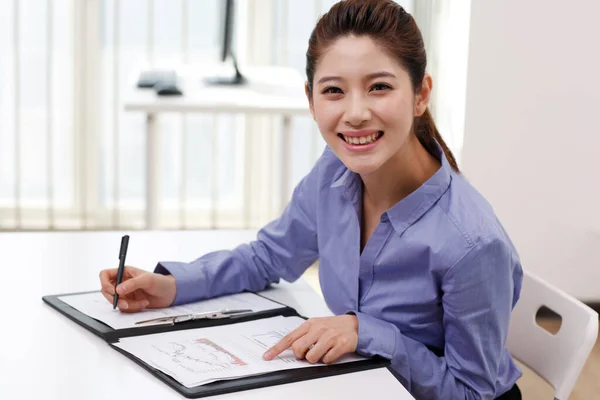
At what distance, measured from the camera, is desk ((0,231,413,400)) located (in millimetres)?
1077

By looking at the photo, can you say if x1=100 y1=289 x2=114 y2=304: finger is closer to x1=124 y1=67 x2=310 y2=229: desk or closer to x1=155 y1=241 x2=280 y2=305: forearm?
x1=155 y1=241 x2=280 y2=305: forearm

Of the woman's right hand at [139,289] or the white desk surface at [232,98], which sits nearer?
the woman's right hand at [139,289]

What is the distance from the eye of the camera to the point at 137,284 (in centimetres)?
138

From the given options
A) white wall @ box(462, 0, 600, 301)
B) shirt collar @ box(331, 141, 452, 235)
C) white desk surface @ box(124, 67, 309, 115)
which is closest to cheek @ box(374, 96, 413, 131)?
shirt collar @ box(331, 141, 452, 235)

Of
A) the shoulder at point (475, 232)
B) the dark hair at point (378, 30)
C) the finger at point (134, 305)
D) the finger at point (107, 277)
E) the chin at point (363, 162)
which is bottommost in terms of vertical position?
the finger at point (134, 305)

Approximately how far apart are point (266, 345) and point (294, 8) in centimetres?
308

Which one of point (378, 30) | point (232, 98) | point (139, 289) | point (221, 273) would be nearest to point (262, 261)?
point (221, 273)

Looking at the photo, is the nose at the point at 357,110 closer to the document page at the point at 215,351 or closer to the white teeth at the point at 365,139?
the white teeth at the point at 365,139

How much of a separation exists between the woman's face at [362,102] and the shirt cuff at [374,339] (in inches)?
9.9

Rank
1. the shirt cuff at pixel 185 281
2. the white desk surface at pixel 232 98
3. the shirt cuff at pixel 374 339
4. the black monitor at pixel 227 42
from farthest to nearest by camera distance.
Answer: the black monitor at pixel 227 42 → the white desk surface at pixel 232 98 → the shirt cuff at pixel 185 281 → the shirt cuff at pixel 374 339

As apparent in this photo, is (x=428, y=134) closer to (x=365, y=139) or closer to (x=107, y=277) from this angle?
(x=365, y=139)

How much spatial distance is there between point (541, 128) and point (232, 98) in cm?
115

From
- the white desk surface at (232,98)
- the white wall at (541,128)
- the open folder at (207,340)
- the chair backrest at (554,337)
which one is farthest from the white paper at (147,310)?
the white wall at (541,128)

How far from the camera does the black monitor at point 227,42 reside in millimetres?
3129
